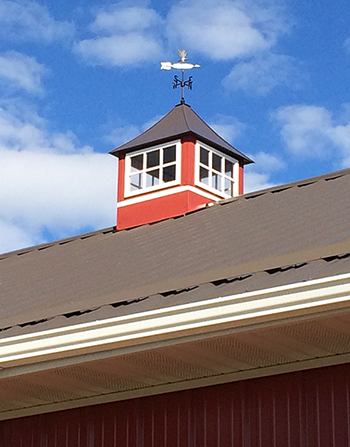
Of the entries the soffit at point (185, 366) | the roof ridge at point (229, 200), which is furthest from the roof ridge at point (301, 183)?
the soffit at point (185, 366)

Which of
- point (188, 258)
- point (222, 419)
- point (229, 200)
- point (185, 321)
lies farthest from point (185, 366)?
point (229, 200)

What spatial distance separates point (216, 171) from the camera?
1476cm

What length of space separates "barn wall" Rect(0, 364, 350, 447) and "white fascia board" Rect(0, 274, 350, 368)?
924mm

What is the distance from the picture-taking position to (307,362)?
7520mm

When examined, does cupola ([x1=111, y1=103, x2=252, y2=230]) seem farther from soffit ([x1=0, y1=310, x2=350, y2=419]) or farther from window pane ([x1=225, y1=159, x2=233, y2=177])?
soffit ([x1=0, y1=310, x2=350, y2=419])

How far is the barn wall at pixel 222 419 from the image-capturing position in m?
7.36

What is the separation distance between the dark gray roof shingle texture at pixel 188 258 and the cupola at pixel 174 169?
54 cm

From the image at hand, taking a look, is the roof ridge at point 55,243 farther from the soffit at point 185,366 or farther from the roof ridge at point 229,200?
the soffit at point 185,366

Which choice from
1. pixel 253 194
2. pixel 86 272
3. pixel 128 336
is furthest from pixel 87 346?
pixel 253 194

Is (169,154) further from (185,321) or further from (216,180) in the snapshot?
(185,321)

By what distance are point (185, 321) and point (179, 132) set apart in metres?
7.66

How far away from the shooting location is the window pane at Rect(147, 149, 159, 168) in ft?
48.5

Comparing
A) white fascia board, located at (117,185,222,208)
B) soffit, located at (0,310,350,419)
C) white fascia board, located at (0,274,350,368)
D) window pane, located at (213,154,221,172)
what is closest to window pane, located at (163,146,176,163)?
window pane, located at (213,154,221,172)

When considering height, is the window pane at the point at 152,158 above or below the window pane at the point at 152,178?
above
